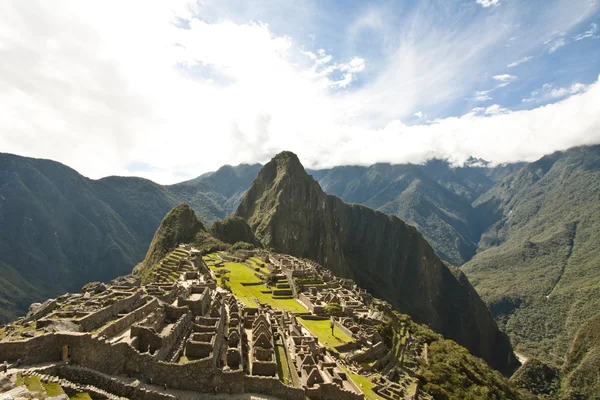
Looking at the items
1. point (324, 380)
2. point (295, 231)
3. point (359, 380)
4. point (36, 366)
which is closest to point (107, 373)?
point (36, 366)

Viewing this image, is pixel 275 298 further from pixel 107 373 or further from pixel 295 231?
pixel 295 231

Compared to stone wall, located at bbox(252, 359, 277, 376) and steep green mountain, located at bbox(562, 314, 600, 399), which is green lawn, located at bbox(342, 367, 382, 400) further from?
steep green mountain, located at bbox(562, 314, 600, 399)

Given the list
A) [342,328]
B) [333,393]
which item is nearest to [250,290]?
[342,328]

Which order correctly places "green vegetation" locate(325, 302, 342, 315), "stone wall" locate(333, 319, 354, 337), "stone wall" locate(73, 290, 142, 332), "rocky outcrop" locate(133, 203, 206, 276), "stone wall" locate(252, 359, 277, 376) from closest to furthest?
"stone wall" locate(73, 290, 142, 332)
"stone wall" locate(252, 359, 277, 376)
"stone wall" locate(333, 319, 354, 337)
"green vegetation" locate(325, 302, 342, 315)
"rocky outcrop" locate(133, 203, 206, 276)

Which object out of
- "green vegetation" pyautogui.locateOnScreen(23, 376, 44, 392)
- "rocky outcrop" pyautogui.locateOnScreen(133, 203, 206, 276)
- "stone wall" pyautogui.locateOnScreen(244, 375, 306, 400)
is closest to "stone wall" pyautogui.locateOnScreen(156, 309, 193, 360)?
"stone wall" pyautogui.locateOnScreen(244, 375, 306, 400)

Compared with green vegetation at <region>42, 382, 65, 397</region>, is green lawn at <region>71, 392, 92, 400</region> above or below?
below

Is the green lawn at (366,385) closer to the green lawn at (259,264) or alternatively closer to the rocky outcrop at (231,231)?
the green lawn at (259,264)
